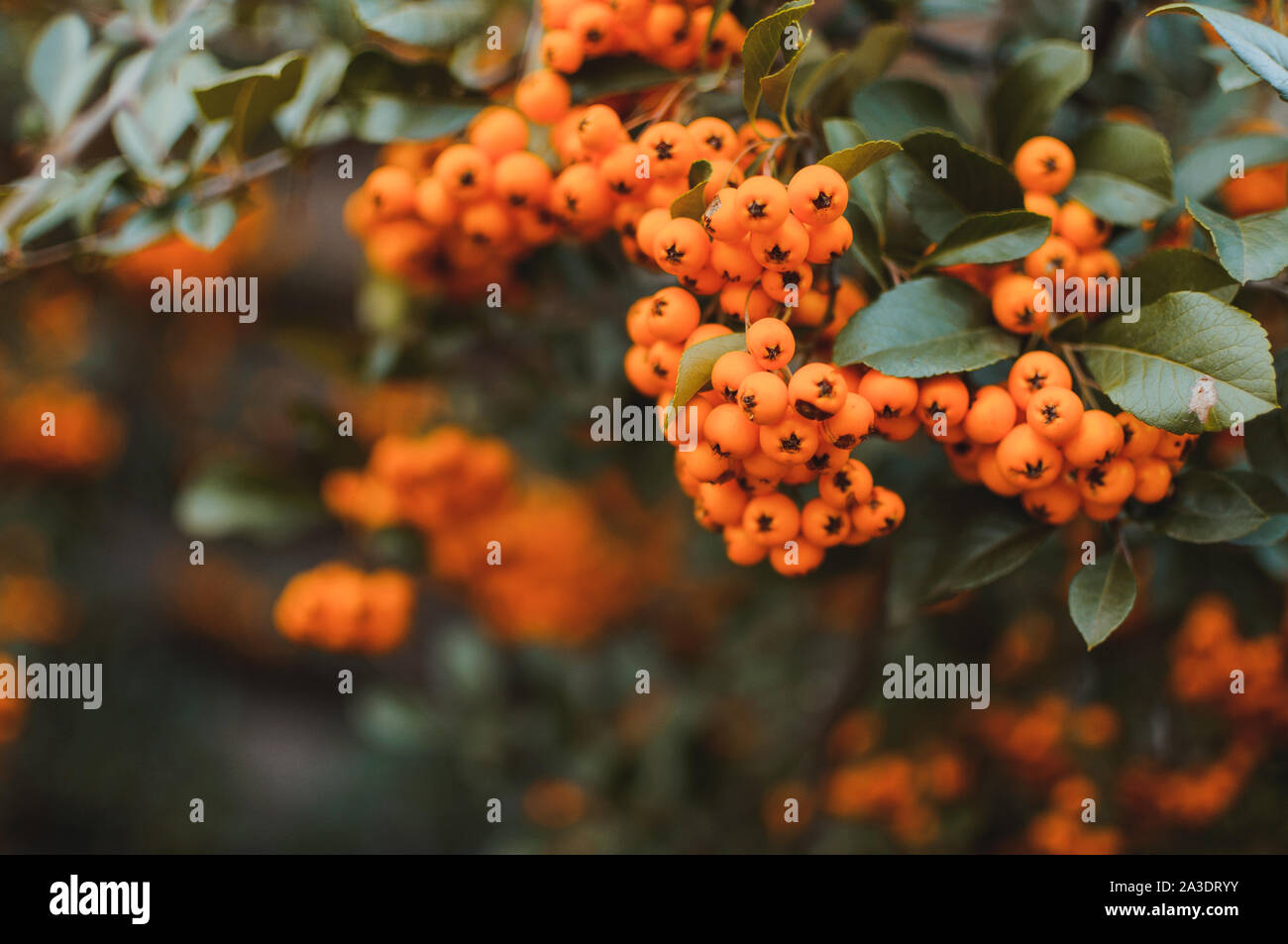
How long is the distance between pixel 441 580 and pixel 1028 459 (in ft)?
5.81

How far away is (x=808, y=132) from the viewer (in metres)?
1.11

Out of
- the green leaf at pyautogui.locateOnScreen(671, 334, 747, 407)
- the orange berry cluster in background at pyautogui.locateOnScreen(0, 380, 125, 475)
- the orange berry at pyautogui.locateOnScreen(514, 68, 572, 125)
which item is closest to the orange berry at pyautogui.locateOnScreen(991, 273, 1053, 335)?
the green leaf at pyautogui.locateOnScreen(671, 334, 747, 407)

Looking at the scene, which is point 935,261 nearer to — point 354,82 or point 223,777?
point 354,82

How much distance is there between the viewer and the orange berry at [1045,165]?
112 cm

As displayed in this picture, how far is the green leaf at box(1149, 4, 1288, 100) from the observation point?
0.93m

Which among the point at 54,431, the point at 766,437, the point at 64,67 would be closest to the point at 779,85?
the point at 766,437

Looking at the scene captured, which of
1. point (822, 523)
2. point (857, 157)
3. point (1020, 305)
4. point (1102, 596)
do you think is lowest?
point (1102, 596)

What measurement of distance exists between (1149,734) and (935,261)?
1.33 metres

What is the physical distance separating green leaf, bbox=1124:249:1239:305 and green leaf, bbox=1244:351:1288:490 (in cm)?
20

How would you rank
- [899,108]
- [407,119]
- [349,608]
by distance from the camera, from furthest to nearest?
[349,608] < [407,119] < [899,108]

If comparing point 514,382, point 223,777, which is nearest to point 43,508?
point 223,777

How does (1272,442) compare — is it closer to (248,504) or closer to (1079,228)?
(1079,228)

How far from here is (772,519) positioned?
1.01 m

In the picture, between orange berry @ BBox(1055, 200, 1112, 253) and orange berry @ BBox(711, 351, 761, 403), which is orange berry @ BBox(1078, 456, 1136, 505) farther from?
orange berry @ BBox(711, 351, 761, 403)
